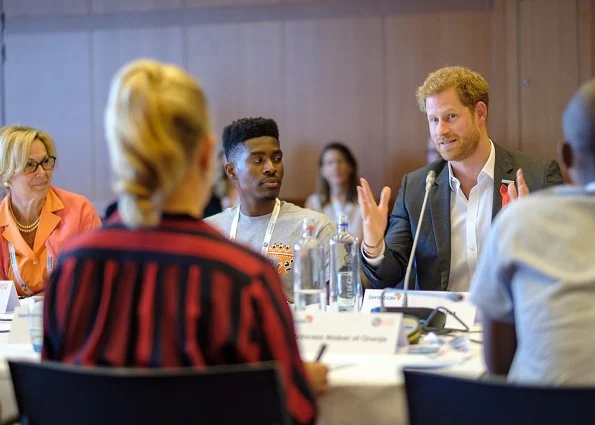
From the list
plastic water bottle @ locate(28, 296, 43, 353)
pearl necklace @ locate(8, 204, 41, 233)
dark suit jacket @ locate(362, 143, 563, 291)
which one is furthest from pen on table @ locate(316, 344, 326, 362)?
pearl necklace @ locate(8, 204, 41, 233)

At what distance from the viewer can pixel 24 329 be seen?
243 cm

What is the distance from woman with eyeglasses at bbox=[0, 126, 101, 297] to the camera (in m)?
3.37

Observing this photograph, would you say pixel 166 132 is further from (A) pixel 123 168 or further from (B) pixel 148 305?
(B) pixel 148 305

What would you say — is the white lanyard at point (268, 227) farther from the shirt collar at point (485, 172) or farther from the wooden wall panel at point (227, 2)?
the wooden wall panel at point (227, 2)

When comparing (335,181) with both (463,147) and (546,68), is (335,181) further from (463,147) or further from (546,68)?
(463,147)

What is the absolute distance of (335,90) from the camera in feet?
21.1

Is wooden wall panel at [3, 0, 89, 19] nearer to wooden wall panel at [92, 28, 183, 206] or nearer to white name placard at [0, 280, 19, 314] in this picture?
wooden wall panel at [92, 28, 183, 206]

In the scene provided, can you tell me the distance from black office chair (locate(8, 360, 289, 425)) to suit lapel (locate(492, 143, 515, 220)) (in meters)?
1.90

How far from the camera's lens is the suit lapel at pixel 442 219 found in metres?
3.23

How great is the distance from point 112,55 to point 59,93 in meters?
0.53

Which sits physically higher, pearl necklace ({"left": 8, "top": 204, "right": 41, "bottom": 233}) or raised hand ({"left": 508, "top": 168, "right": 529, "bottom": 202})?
raised hand ({"left": 508, "top": 168, "right": 529, "bottom": 202})

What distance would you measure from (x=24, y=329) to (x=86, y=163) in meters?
4.50

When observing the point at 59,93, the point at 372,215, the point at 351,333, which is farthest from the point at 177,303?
the point at 59,93

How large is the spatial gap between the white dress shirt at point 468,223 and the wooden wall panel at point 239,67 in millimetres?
3353
